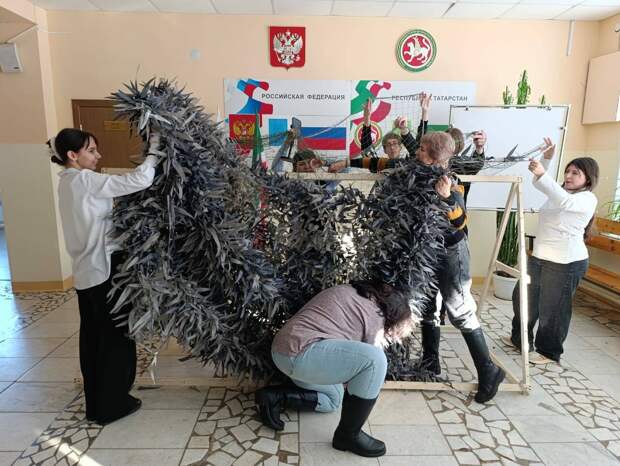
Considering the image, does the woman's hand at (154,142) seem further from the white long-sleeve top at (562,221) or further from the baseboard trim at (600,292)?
the baseboard trim at (600,292)

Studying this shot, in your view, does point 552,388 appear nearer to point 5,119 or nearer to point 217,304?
point 217,304

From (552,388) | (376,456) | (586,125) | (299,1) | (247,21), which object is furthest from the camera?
(586,125)

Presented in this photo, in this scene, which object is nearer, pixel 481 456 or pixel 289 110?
pixel 481 456

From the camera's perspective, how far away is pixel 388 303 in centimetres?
196

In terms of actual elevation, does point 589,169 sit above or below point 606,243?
above

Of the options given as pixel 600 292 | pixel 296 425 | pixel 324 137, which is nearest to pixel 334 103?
pixel 324 137

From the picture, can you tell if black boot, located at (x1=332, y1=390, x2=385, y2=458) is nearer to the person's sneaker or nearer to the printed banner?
the person's sneaker

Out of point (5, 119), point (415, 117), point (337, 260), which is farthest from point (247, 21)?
point (337, 260)

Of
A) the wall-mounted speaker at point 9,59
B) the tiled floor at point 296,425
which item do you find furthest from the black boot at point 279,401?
the wall-mounted speaker at point 9,59

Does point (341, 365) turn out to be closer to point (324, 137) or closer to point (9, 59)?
point (324, 137)

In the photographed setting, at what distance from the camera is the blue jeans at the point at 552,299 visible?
8.98 feet

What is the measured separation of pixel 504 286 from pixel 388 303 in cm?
283

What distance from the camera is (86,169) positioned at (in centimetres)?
205

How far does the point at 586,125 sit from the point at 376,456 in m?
→ 4.35
